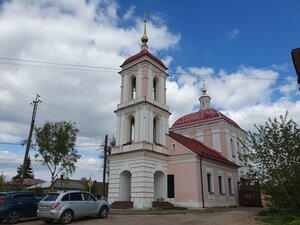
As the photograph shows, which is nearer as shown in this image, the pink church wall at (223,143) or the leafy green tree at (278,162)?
the leafy green tree at (278,162)

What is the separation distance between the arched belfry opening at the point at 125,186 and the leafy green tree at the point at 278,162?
13242 millimetres

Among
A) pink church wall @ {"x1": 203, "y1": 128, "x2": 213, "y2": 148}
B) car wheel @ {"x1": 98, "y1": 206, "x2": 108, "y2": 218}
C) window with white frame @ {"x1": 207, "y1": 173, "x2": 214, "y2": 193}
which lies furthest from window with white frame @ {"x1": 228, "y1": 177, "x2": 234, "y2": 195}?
car wheel @ {"x1": 98, "y1": 206, "x2": 108, "y2": 218}

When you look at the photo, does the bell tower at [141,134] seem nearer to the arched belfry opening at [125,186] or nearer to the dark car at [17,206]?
the arched belfry opening at [125,186]

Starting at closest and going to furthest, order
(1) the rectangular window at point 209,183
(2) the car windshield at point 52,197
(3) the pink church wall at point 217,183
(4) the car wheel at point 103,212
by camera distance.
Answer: (2) the car windshield at point 52,197
(4) the car wheel at point 103,212
(3) the pink church wall at point 217,183
(1) the rectangular window at point 209,183

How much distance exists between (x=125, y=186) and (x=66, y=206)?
45.6 ft

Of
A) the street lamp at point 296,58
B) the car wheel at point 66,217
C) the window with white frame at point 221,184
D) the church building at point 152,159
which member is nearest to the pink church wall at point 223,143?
the church building at point 152,159

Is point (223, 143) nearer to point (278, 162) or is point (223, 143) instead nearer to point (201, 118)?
point (201, 118)

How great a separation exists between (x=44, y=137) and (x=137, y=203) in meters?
12.5

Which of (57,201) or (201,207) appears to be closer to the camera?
(57,201)

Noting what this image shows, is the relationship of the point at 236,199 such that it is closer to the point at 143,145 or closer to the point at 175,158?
the point at 175,158

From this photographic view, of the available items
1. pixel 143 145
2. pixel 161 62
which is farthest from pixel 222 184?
pixel 161 62

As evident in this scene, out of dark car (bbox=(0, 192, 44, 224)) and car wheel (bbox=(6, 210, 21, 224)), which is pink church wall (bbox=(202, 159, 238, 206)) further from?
car wheel (bbox=(6, 210, 21, 224))

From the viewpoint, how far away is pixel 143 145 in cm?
2623

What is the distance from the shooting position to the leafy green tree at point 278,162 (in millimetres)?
15149
